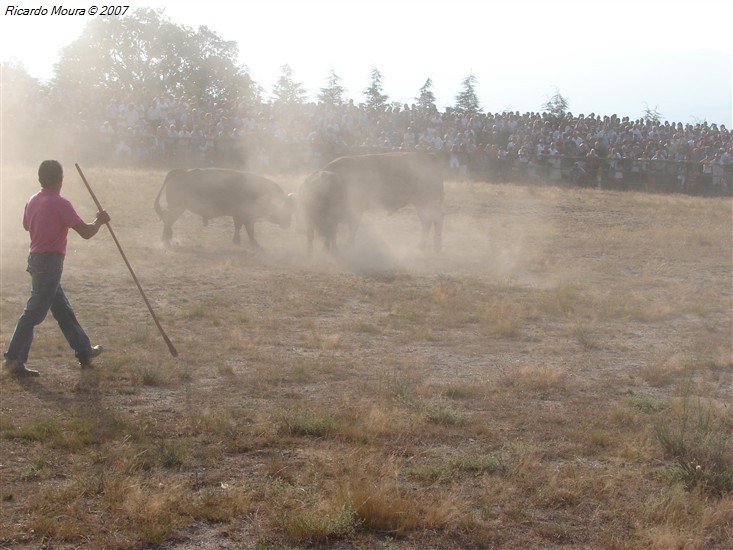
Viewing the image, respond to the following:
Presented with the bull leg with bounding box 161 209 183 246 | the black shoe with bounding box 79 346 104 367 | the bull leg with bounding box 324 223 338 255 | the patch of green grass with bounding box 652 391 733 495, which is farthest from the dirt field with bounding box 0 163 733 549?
the bull leg with bounding box 324 223 338 255

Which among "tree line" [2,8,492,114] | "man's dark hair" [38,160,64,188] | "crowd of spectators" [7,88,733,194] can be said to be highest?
"tree line" [2,8,492,114]

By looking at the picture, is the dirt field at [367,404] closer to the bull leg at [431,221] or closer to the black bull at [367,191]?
the black bull at [367,191]

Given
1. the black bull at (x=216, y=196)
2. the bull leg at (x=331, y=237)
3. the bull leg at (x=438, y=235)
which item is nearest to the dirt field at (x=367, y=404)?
the bull leg at (x=331, y=237)

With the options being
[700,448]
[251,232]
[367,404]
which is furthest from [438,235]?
[700,448]

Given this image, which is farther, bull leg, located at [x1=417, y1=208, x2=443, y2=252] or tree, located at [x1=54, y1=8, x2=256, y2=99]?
tree, located at [x1=54, y1=8, x2=256, y2=99]

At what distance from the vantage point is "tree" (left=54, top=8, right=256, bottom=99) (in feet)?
160

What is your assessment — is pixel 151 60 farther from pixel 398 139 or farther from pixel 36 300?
pixel 36 300

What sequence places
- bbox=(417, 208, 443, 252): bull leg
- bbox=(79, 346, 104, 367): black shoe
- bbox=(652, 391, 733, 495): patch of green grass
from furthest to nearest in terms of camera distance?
bbox=(417, 208, 443, 252): bull leg, bbox=(79, 346, 104, 367): black shoe, bbox=(652, 391, 733, 495): patch of green grass

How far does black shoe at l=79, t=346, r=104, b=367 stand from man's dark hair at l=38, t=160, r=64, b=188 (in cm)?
154

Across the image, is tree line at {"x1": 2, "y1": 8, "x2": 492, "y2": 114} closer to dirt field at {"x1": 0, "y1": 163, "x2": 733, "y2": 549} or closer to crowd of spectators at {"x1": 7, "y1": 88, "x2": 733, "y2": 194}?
crowd of spectators at {"x1": 7, "y1": 88, "x2": 733, "y2": 194}

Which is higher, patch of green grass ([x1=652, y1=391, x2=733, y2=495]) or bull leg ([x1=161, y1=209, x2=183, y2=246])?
bull leg ([x1=161, y1=209, x2=183, y2=246])

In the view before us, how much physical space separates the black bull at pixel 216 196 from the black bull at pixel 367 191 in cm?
89

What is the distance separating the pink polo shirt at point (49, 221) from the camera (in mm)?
7617

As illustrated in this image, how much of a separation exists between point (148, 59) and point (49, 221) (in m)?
44.7
